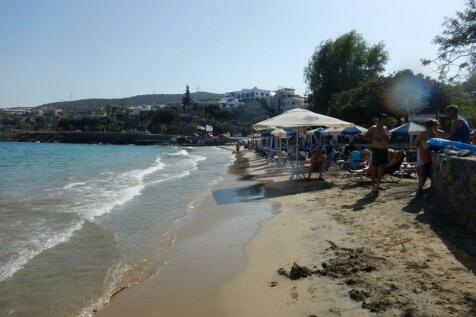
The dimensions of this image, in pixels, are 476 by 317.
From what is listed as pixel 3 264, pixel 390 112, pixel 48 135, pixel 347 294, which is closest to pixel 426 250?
pixel 347 294

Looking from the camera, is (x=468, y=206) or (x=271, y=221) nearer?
(x=468, y=206)

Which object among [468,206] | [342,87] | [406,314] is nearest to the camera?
[406,314]

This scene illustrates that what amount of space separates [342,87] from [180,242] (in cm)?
4192

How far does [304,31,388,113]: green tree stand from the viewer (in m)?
47.3

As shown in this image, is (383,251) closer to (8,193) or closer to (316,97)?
(8,193)

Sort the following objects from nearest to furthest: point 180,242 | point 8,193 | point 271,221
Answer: point 180,242
point 271,221
point 8,193

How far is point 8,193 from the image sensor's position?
16.4m

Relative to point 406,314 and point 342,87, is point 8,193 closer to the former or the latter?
point 406,314

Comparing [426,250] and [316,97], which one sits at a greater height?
[316,97]

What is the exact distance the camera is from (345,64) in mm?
47688

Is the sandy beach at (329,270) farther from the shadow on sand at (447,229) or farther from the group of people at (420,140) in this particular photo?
the group of people at (420,140)

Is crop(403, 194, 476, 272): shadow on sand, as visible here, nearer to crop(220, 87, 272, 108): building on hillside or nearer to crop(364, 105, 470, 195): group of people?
crop(364, 105, 470, 195): group of people

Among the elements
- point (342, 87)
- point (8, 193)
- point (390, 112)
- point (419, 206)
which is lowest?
point (8, 193)

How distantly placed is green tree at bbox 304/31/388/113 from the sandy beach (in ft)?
133
